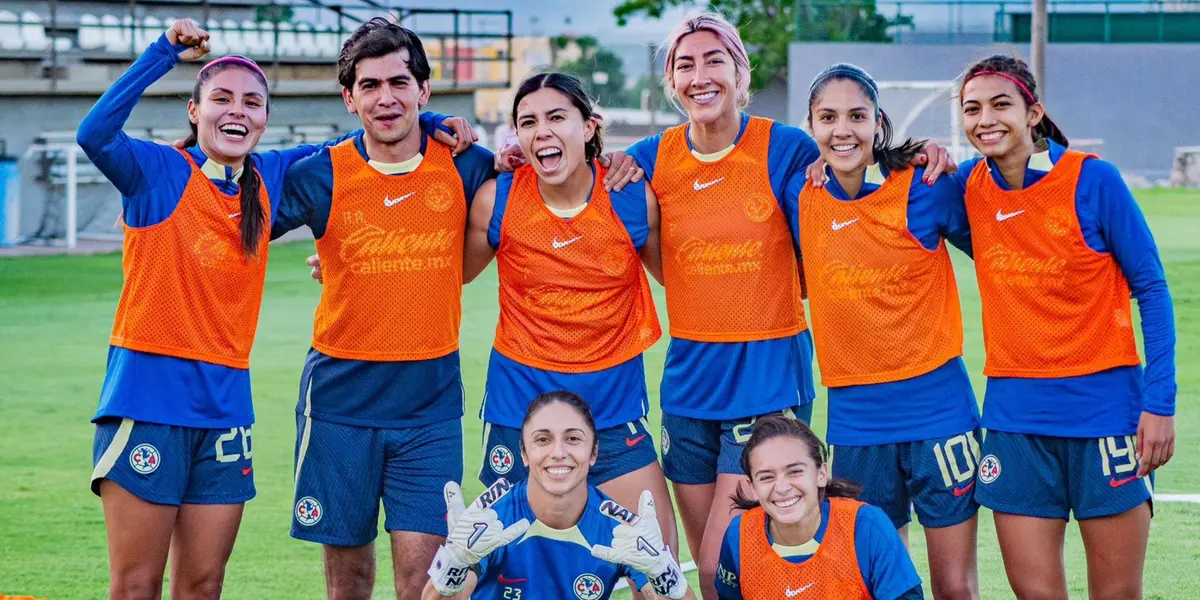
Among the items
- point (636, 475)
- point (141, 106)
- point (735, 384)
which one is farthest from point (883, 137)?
point (141, 106)

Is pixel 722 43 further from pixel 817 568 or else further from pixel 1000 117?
pixel 817 568

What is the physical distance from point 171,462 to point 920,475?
2.19 meters

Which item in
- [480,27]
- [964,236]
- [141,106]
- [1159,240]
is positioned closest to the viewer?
[964,236]

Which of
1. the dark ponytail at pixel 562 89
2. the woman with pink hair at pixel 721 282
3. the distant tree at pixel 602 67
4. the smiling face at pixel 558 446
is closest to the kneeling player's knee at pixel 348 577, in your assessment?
the smiling face at pixel 558 446

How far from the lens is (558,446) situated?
4.27m

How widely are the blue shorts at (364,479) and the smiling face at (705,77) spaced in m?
1.30

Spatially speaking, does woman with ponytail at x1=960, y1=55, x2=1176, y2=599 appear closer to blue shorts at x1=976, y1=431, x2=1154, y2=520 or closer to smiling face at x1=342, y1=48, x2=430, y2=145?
blue shorts at x1=976, y1=431, x2=1154, y2=520

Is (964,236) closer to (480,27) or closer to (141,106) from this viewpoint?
(141,106)

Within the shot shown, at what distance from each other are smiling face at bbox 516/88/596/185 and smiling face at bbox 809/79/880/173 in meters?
0.75

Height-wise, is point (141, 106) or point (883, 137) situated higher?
point (141, 106)

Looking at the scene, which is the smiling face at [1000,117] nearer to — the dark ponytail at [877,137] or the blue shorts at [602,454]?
the dark ponytail at [877,137]

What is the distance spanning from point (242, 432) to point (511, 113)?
4.24ft

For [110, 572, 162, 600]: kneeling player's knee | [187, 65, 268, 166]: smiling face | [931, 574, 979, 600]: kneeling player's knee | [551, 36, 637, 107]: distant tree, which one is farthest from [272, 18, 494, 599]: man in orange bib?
[551, 36, 637, 107]: distant tree

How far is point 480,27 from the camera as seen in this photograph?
31.0m
